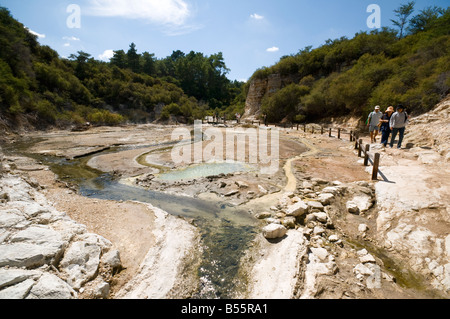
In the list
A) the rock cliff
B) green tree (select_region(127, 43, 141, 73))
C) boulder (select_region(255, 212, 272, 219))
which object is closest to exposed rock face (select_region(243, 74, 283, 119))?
the rock cliff

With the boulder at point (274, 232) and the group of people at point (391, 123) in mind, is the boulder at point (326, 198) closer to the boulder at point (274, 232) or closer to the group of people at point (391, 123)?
the boulder at point (274, 232)

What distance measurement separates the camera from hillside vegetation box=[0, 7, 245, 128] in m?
21.7

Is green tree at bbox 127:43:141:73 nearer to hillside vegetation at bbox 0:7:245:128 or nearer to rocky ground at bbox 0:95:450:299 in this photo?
hillside vegetation at bbox 0:7:245:128

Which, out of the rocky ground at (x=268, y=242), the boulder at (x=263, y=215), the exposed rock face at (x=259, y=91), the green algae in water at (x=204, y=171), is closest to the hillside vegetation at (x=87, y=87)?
the exposed rock face at (x=259, y=91)

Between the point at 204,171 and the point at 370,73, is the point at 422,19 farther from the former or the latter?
the point at 204,171

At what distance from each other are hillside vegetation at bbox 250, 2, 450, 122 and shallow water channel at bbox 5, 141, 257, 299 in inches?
598

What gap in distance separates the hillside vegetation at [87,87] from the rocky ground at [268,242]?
2047 centimetres

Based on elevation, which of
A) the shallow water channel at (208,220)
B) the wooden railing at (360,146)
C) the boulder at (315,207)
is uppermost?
the wooden railing at (360,146)

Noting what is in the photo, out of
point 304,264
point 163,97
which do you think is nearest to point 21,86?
point 163,97

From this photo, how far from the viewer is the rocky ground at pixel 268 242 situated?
3.10 metres

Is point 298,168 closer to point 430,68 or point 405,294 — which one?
point 405,294

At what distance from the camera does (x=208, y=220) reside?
5543 millimetres

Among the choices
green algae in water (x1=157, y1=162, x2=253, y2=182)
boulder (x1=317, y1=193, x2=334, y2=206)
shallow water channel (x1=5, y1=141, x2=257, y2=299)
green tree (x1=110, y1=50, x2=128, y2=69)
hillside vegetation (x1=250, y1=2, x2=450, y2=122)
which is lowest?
shallow water channel (x1=5, y1=141, x2=257, y2=299)
